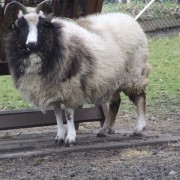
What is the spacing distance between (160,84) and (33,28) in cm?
696

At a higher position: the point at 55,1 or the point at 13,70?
the point at 55,1

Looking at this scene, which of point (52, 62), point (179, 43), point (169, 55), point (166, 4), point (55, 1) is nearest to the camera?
point (52, 62)

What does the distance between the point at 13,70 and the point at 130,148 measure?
5.97 ft

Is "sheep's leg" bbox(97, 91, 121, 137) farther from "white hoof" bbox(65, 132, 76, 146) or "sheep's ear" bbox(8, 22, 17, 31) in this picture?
"sheep's ear" bbox(8, 22, 17, 31)

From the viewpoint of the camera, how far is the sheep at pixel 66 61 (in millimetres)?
8484

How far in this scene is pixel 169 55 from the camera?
18.4 m

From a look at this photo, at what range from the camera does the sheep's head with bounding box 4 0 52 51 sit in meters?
8.31

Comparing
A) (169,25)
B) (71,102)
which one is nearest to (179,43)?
(169,25)

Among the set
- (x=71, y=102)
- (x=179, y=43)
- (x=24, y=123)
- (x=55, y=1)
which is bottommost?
(x=179, y=43)

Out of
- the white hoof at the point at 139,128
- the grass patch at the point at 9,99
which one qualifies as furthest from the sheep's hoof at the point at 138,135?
the grass patch at the point at 9,99

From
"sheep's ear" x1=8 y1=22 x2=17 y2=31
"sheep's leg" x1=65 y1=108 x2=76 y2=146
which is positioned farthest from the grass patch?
"sheep's ear" x1=8 y1=22 x2=17 y2=31

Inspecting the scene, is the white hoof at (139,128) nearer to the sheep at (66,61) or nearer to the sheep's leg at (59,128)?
the sheep at (66,61)

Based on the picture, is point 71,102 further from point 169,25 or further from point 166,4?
point 166,4

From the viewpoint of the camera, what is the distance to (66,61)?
8.52 meters
